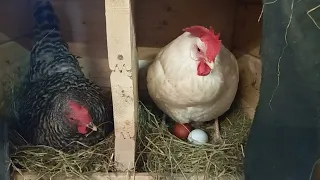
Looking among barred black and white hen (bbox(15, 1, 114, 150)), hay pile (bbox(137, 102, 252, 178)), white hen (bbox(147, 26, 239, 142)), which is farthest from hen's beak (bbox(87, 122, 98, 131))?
white hen (bbox(147, 26, 239, 142))

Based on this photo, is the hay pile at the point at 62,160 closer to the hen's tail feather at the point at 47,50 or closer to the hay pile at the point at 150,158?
the hay pile at the point at 150,158

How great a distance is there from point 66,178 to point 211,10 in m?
0.93

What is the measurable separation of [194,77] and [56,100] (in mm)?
467

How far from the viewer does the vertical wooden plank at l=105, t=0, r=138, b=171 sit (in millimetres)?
960

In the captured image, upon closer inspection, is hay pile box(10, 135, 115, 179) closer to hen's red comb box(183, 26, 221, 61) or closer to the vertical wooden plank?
the vertical wooden plank

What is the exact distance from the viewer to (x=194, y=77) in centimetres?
122

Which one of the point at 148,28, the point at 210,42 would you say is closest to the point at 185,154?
the point at 210,42

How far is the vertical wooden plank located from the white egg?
30 cm

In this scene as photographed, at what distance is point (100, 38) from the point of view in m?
1.64

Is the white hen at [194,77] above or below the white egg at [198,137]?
above

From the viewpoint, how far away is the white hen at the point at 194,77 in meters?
1.20

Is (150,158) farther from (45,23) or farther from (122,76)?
(45,23)

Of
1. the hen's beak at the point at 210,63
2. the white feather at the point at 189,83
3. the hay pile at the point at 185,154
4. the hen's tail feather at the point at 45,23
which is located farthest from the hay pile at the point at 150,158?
the hen's tail feather at the point at 45,23

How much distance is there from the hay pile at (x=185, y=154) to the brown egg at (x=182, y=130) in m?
0.04
